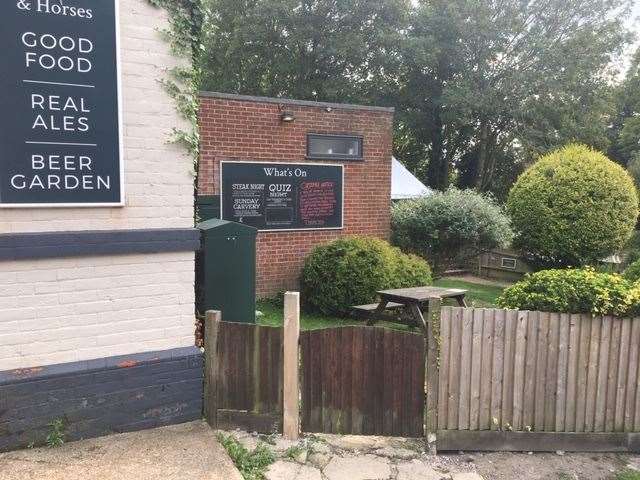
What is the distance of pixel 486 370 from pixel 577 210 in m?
8.94

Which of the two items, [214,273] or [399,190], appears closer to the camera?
[214,273]

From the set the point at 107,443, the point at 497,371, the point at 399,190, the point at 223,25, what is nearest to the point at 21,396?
the point at 107,443

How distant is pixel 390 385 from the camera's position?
414 centimetres

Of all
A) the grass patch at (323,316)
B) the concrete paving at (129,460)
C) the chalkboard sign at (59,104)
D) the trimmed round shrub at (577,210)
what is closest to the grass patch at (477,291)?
the grass patch at (323,316)

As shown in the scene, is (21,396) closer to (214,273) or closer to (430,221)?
(214,273)

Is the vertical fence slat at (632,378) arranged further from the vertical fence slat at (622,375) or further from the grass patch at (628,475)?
the grass patch at (628,475)

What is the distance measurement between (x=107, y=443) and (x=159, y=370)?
23.8 inches

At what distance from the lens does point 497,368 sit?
4.16 meters

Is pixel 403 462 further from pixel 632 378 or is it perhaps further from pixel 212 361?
pixel 632 378

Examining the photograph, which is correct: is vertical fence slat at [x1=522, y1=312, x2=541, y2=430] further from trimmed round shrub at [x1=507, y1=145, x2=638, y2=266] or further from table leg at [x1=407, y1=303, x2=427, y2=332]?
trimmed round shrub at [x1=507, y1=145, x2=638, y2=266]

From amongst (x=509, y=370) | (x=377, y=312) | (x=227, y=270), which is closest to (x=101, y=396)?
(x=227, y=270)

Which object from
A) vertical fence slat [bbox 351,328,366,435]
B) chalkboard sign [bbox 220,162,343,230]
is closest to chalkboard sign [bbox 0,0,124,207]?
vertical fence slat [bbox 351,328,366,435]

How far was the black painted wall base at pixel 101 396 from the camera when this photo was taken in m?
3.67

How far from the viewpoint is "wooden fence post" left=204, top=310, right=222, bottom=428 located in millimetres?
4246
